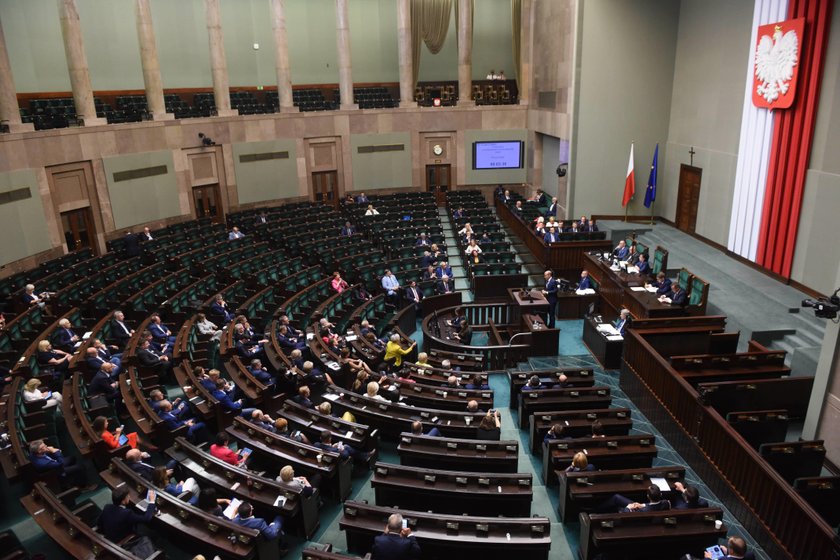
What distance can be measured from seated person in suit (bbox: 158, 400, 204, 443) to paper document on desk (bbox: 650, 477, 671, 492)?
18.8 feet

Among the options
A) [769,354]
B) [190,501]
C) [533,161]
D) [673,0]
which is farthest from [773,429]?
[533,161]

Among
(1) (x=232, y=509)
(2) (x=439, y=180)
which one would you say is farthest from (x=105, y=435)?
(2) (x=439, y=180)

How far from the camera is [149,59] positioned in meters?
18.5

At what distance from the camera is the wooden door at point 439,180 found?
24469mm

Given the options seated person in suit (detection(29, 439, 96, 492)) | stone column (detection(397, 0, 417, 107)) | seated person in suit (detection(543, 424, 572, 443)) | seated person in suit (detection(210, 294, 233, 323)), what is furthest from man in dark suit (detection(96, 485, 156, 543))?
stone column (detection(397, 0, 417, 107))

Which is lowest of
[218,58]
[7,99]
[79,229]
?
[79,229]

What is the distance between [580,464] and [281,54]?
62.8 ft

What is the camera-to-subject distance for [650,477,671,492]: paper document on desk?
21.4ft

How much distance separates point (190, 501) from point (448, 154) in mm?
19760

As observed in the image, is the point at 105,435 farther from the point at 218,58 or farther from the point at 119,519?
the point at 218,58

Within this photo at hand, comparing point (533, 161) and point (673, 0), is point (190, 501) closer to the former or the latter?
point (673, 0)

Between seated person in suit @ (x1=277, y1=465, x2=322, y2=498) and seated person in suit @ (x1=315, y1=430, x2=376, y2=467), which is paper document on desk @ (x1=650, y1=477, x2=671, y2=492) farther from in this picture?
seated person in suit @ (x1=277, y1=465, x2=322, y2=498)

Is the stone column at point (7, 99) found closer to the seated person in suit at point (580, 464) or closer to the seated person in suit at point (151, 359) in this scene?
the seated person in suit at point (151, 359)

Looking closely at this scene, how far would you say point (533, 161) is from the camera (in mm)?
23656
